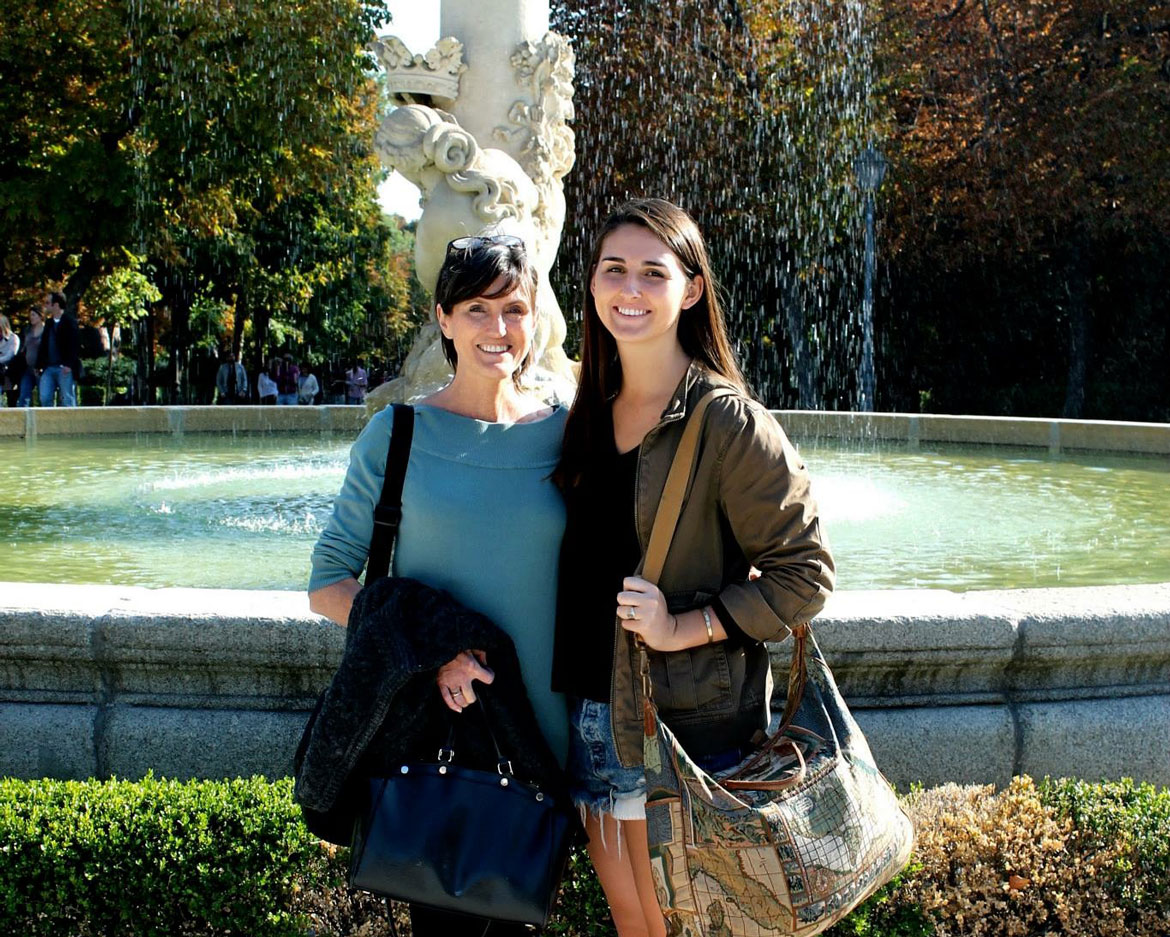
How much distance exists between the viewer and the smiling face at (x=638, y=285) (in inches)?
90.0

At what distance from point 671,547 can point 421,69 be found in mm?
6524

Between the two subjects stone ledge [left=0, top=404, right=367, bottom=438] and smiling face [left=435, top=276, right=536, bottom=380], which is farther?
stone ledge [left=0, top=404, right=367, bottom=438]

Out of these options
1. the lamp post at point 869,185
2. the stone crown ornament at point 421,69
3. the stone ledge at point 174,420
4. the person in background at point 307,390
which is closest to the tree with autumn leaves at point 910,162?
the lamp post at point 869,185

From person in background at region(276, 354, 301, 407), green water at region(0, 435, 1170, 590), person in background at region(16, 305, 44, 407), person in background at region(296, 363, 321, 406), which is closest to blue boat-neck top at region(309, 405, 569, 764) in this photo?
green water at region(0, 435, 1170, 590)

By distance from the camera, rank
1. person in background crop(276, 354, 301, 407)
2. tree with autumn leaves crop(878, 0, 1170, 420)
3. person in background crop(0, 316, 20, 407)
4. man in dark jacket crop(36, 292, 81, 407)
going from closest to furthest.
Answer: man in dark jacket crop(36, 292, 81, 407) → person in background crop(0, 316, 20, 407) → tree with autumn leaves crop(878, 0, 1170, 420) → person in background crop(276, 354, 301, 407)

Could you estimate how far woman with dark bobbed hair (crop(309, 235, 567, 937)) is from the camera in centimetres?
230

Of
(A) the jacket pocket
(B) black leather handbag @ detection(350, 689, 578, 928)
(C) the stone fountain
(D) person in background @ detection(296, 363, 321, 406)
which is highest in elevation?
(C) the stone fountain

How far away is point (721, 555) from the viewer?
2.28m

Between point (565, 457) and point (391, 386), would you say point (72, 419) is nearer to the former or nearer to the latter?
point (391, 386)

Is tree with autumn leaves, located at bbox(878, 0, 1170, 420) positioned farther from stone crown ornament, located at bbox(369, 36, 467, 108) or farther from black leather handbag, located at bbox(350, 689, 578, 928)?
black leather handbag, located at bbox(350, 689, 578, 928)

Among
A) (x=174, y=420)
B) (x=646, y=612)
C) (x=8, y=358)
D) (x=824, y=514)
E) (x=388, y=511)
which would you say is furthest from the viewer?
(x=8, y=358)

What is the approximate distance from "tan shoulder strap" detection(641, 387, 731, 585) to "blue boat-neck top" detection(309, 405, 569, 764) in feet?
0.71

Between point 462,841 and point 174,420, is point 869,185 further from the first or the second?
point 462,841

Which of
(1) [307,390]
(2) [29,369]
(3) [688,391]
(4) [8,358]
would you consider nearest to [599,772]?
(3) [688,391]
